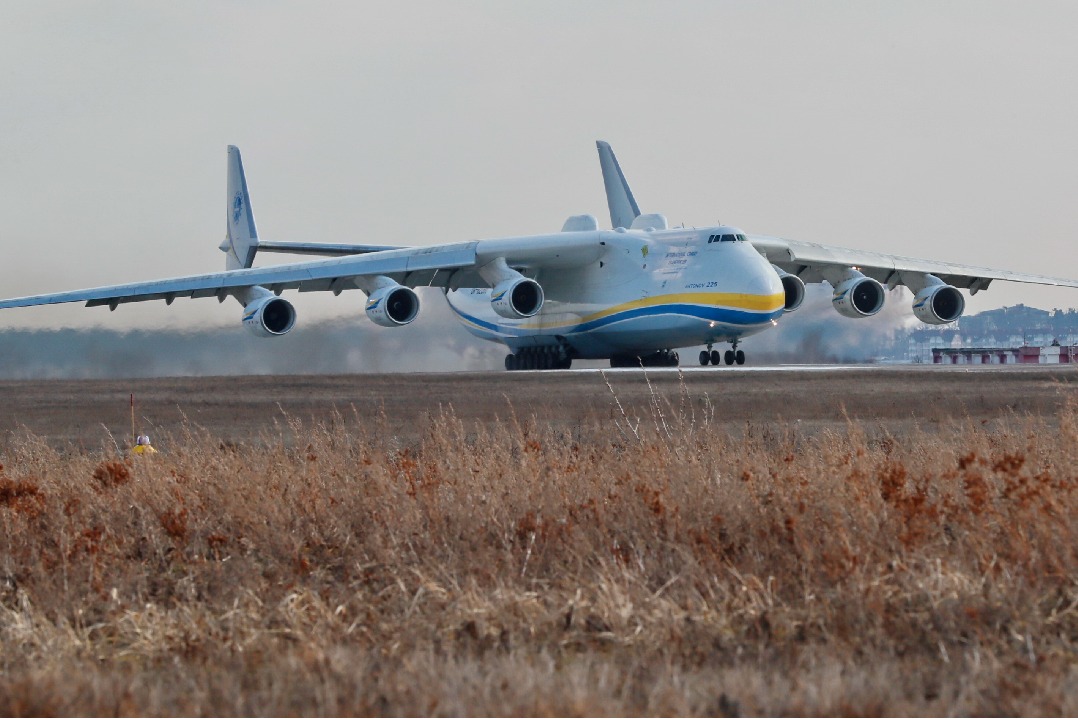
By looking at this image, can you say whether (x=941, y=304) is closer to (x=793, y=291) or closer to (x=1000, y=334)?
(x=793, y=291)

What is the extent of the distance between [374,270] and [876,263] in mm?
13485

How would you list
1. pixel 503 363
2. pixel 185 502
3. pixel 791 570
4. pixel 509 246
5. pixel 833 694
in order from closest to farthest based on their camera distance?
pixel 833 694
pixel 791 570
pixel 185 502
pixel 509 246
pixel 503 363

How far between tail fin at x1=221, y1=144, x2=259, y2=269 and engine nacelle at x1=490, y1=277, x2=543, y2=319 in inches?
459

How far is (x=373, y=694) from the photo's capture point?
15.0 ft

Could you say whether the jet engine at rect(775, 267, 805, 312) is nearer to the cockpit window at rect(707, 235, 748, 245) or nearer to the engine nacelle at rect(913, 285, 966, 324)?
the engine nacelle at rect(913, 285, 966, 324)

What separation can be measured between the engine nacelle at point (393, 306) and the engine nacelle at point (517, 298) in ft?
6.98

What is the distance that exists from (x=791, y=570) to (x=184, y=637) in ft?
9.14

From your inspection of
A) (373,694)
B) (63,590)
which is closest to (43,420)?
(63,590)

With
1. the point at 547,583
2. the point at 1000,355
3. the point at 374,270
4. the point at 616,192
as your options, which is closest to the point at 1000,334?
the point at 1000,355

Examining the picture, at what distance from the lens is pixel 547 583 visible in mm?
6234

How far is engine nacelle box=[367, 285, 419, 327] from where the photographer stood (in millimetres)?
32719

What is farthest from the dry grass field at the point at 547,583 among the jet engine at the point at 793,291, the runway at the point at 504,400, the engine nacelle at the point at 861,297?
the jet engine at the point at 793,291

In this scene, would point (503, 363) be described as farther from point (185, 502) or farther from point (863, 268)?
point (185, 502)

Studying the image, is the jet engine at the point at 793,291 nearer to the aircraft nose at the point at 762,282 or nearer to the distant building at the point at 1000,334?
the aircraft nose at the point at 762,282
